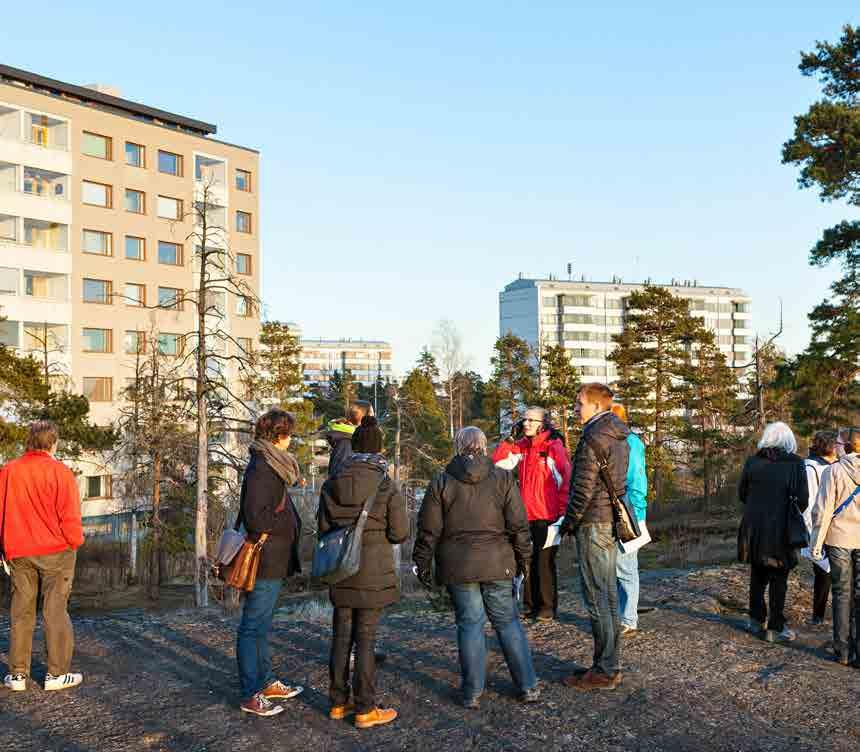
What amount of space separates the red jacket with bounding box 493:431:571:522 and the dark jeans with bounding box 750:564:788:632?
6.10ft

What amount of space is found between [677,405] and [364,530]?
40937 mm

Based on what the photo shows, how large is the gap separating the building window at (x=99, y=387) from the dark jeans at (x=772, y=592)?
49.0 metres

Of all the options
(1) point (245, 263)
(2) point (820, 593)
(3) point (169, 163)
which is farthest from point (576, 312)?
(2) point (820, 593)

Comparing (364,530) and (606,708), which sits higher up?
(364,530)

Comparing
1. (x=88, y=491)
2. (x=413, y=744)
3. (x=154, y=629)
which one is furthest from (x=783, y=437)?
(x=88, y=491)

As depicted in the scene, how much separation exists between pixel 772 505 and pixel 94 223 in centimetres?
5128

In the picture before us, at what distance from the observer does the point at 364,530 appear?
19.4 ft

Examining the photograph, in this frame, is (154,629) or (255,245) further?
(255,245)

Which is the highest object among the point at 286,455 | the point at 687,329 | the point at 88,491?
the point at 687,329

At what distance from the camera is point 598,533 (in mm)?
6641

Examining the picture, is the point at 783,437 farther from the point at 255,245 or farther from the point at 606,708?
the point at 255,245

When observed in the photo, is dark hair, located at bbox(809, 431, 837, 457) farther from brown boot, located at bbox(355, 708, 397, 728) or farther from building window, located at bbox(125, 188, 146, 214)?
building window, located at bbox(125, 188, 146, 214)

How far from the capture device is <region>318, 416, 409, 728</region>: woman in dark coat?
5867 mm

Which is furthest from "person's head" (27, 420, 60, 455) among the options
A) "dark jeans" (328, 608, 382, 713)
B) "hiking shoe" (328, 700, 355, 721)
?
"hiking shoe" (328, 700, 355, 721)
